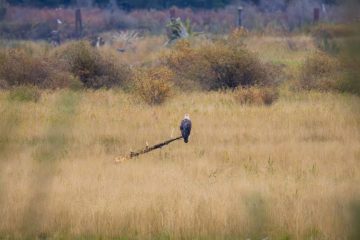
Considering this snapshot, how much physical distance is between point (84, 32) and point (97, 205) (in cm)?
3335

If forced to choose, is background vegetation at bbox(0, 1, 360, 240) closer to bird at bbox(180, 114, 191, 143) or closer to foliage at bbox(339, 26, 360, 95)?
foliage at bbox(339, 26, 360, 95)

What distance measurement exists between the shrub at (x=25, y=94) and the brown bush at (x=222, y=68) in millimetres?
→ 5201

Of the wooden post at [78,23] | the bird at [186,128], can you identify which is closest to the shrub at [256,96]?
the bird at [186,128]

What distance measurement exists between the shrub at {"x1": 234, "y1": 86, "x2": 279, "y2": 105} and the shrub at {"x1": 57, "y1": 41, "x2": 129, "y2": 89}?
Result: 5.09 metres

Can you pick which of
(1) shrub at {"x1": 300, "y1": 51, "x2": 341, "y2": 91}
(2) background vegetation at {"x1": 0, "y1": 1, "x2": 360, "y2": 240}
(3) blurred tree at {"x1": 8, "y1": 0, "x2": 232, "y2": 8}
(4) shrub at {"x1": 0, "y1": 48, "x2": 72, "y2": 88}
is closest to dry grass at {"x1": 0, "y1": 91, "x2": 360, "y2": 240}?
(2) background vegetation at {"x1": 0, "y1": 1, "x2": 360, "y2": 240}

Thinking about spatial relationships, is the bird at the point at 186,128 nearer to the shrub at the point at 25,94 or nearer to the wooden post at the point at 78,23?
the shrub at the point at 25,94

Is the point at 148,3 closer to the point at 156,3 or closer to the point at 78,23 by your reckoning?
the point at 156,3

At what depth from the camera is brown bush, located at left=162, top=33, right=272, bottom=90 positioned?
77.6ft

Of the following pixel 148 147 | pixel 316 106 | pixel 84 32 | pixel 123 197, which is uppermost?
pixel 123 197

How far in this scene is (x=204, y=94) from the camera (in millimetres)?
22078

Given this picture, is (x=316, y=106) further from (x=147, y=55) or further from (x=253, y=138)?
(x=147, y=55)

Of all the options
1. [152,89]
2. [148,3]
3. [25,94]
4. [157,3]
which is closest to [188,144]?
[152,89]

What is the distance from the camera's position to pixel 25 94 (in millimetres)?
20141

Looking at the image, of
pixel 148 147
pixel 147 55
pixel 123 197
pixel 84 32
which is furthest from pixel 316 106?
pixel 84 32
